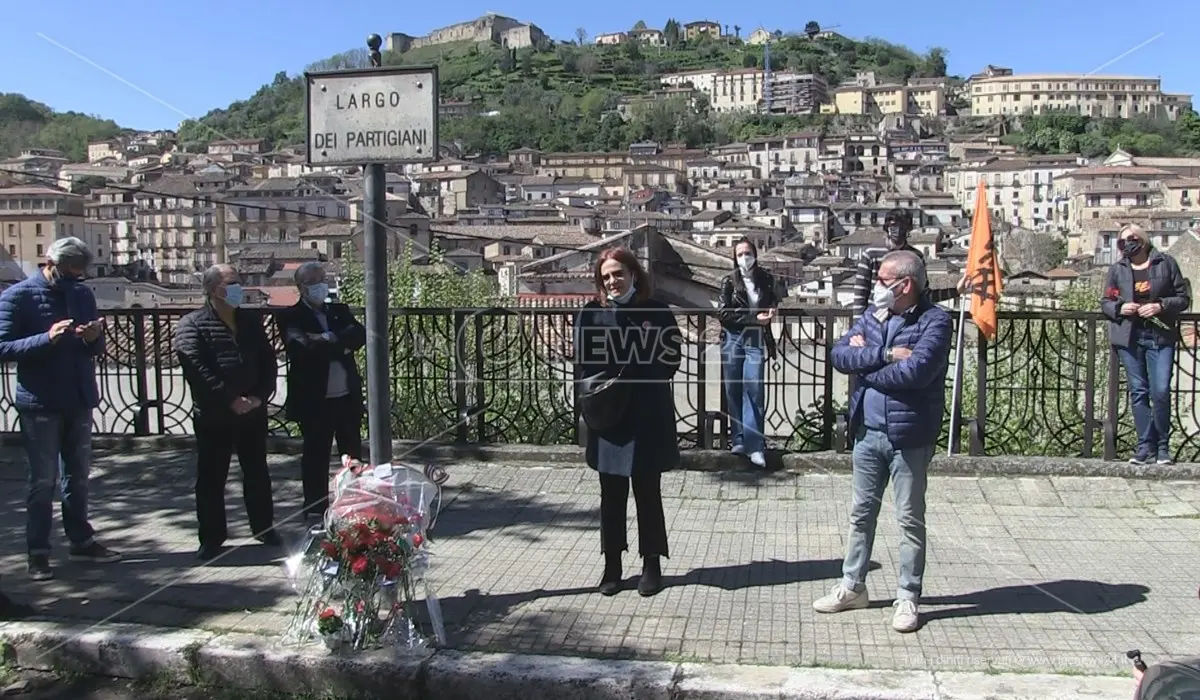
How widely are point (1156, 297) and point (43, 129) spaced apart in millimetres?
32019

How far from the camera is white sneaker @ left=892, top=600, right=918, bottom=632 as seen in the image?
4.74 meters

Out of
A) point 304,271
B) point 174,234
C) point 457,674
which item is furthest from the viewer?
point 174,234

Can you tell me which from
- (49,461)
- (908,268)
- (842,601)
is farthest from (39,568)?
(908,268)

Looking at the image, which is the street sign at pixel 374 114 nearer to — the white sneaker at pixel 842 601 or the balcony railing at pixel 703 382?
the white sneaker at pixel 842 601

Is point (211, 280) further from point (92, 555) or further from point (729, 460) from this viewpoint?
point (729, 460)

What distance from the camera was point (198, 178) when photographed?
2984cm

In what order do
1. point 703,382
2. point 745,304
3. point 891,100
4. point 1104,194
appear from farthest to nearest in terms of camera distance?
point 891,100, point 1104,194, point 703,382, point 745,304

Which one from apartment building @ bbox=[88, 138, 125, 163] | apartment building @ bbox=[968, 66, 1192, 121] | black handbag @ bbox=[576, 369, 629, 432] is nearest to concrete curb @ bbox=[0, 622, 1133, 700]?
black handbag @ bbox=[576, 369, 629, 432]

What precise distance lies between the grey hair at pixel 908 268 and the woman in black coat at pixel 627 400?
3.91 ft

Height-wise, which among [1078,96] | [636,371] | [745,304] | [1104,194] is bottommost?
[636,371]

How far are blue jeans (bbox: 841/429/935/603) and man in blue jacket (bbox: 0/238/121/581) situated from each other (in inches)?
177

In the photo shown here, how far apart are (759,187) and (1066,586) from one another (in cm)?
12636

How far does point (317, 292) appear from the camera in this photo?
632 cm

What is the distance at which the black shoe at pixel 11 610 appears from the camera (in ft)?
16.9
